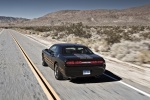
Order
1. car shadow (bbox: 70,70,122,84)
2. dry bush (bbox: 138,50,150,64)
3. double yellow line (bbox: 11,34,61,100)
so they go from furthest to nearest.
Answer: dry bush (bbox: 138,50,150,64) < car shadow (bbox: 70,70,122,84) < double yellow line (bbox: 11,34,61,100)

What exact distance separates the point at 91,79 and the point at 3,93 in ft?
11.8

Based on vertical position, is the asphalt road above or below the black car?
below

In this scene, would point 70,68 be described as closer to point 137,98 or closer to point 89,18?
point 137,98

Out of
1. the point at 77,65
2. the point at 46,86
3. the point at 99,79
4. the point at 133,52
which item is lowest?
the point at 99,79

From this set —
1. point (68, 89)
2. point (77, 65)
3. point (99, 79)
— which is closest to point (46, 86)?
point (68, 89)

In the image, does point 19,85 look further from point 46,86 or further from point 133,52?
point 133,52

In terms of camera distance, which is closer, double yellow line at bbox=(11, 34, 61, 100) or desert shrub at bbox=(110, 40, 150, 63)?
double yellow line at bbox=(11, 34, 61, 100)

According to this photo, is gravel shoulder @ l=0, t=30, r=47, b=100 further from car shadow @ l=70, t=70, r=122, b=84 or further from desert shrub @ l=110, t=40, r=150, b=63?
desert shrub @ l=110, t=40, r=150, b=63

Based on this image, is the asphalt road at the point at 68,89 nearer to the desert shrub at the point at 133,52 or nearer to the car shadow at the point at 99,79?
the car shadow at the point at 99,79

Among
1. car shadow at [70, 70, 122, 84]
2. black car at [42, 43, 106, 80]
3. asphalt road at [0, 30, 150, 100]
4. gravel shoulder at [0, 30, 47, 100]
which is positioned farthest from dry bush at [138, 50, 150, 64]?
gravel shoulder at [0, 30, 47, 100]

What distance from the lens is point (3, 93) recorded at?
288 inches

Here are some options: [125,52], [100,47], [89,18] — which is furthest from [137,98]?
[89,18]

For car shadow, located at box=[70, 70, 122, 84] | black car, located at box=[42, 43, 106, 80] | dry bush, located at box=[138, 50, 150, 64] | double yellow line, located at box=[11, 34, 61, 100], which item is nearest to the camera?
double yellow line, located at box=[11, 34, 61, 100]

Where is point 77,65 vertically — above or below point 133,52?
above
